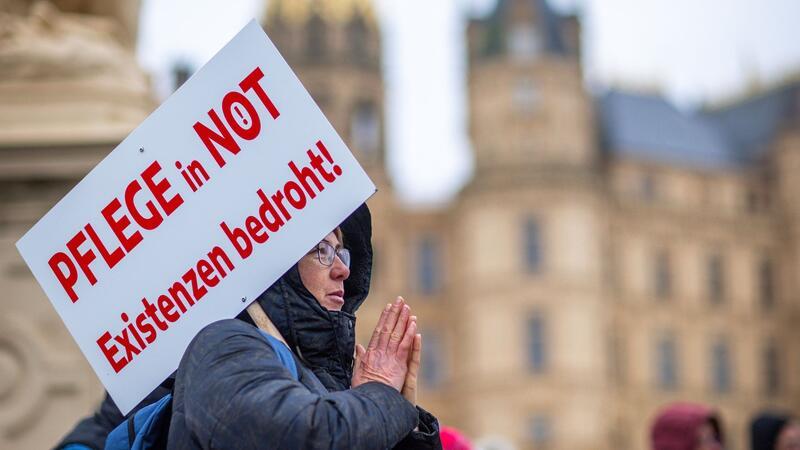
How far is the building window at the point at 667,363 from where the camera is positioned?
142ft

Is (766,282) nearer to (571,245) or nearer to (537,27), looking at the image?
(571,245)

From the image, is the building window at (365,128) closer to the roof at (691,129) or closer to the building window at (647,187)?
the roof at (691,129)

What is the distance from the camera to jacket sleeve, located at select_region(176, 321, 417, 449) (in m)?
2.03

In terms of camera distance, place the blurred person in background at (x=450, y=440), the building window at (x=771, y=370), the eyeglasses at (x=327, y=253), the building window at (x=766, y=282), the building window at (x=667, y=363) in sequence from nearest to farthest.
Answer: the eyeglasses at (x=327, y=253), the blurred person in background at (x=450, y=440), the building window at (x=667, y=363), the building window at (x=771, y=370), the building window at (x=766, y=282)

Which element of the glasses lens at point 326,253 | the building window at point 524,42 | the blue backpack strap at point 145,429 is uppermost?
the building window at point 524,42

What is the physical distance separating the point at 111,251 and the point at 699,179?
4501cm

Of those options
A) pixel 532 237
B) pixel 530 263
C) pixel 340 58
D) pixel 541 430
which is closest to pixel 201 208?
pixel 541 430

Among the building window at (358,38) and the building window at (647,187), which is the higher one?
the building window at (358,38)

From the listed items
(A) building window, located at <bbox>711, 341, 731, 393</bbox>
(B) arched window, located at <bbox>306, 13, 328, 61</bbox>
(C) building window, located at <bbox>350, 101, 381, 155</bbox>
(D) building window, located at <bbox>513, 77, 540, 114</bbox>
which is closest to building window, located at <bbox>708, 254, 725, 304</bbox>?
(A) building window, located at <bbox>711, 341, 731, 393</bbox>

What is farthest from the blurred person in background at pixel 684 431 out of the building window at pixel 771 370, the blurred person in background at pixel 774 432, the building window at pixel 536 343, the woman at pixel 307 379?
the building window at pixel 771 370

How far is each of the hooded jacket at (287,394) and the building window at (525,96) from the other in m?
40.3

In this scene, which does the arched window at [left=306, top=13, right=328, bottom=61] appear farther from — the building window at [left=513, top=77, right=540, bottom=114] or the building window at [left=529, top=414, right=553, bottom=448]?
the building window at [left=529, top=414, right=553, bottom=448]

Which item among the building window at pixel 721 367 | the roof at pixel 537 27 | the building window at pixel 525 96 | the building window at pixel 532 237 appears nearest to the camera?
the building window at pixel 532 237

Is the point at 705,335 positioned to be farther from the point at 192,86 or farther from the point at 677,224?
the point at 192,86
